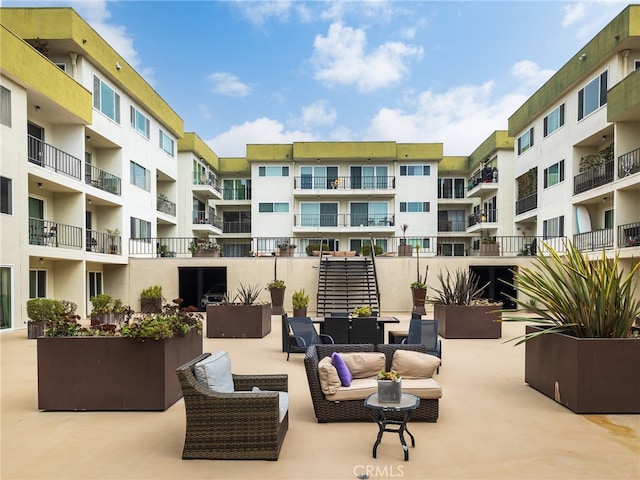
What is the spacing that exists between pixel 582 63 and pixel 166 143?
2219 centimetres

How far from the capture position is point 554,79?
25.0m

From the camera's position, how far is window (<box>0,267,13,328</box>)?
15.1 m

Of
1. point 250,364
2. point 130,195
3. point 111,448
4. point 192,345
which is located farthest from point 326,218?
point 111,448

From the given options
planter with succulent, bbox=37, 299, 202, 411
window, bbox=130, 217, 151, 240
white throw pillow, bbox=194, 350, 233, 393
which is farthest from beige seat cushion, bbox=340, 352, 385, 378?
window, bbox=130, 217, 151, 240

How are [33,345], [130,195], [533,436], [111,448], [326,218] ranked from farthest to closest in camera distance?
[326,218] < [130,195] < [33,345] < [533,436] < [111,448]

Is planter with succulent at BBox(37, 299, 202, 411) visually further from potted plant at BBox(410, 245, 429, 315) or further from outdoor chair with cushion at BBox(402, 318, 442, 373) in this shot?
potted plant at BBox(410, 245, 429, 315)

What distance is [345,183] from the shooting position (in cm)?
3566

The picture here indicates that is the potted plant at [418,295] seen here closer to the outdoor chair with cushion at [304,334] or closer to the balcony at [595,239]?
the balcony at [595,239]

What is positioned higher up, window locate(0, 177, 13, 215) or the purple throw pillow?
window locate(0, 177, 13, 215)

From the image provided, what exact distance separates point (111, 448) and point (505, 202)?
31.8 meters

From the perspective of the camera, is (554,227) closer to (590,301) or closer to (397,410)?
(590,301)

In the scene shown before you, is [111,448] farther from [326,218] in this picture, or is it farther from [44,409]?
[326,218]

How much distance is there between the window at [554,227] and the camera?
974 inches

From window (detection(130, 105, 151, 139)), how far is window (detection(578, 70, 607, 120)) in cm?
2155
